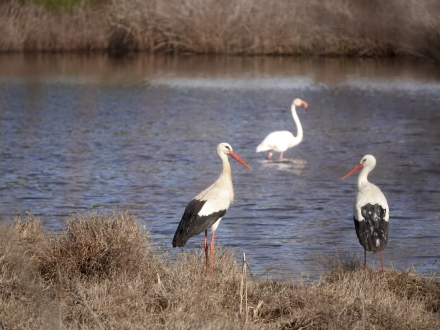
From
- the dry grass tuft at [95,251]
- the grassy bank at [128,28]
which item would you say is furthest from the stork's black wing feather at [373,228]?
the grassy bank at [128,28]

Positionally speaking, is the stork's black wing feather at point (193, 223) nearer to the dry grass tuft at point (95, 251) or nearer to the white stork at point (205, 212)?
the white stork at point (205, 212)

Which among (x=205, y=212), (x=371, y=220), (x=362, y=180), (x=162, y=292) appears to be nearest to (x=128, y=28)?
(x=362, y=180)

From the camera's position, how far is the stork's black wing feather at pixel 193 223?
5676 millimetres

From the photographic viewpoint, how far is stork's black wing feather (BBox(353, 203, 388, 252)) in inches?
224

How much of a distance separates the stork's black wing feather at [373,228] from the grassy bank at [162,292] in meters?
0.21

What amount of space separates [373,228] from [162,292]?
6.39ft

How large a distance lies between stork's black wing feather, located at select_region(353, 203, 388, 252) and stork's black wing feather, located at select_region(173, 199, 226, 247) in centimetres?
105

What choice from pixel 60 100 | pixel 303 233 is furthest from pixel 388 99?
pixel 303 233

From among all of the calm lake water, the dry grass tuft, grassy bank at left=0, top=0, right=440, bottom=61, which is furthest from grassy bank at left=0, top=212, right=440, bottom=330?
grassy bank at left=0, top=0, right=440, bottom=61

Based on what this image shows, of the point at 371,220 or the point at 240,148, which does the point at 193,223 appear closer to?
the point at 371,220

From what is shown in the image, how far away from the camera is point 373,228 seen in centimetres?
576

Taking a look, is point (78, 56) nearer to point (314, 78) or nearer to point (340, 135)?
point (314, 78)

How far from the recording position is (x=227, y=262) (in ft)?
17.9

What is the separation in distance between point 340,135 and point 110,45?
60.0 ft
